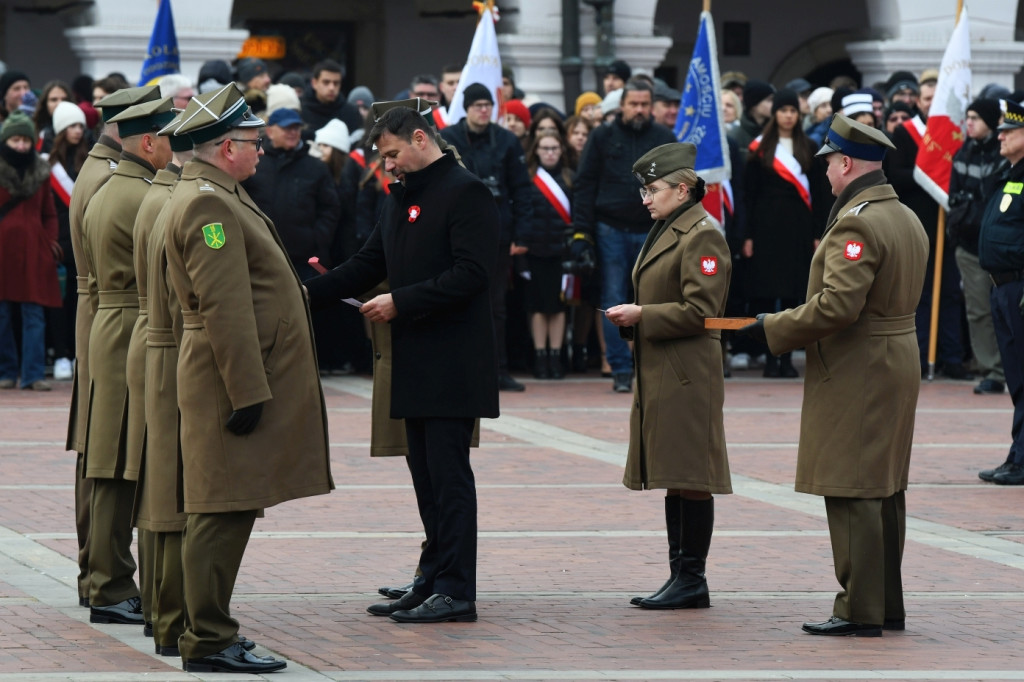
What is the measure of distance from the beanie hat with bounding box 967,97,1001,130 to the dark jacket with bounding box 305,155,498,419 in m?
6.77

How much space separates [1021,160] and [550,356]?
540 cm

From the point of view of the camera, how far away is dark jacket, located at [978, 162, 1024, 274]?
11289 mm

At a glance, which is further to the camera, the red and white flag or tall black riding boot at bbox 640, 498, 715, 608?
the red and white flag

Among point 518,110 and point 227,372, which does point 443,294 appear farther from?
point 518,110

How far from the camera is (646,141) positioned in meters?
14.5

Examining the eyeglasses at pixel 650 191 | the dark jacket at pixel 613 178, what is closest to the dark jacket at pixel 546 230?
the dark jacket at pixel 613 178

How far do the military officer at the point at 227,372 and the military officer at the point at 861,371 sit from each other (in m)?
Answer: 1.90

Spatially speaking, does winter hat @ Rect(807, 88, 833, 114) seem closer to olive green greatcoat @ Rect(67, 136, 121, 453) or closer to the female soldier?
the female soldier

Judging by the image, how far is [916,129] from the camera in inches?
623

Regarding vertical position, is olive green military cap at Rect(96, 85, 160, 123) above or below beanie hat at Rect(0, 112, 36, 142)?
above

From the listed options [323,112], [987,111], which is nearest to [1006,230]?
[987,111]

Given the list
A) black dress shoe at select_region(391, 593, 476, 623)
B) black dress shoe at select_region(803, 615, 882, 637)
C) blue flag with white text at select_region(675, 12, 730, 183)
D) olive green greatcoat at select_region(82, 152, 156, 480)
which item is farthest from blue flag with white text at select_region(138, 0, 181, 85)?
black dress shoe at select_region(803, 615, 882, 637)

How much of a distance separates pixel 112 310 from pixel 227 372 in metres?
1.30

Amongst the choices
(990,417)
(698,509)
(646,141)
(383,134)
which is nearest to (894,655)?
(698,509)
